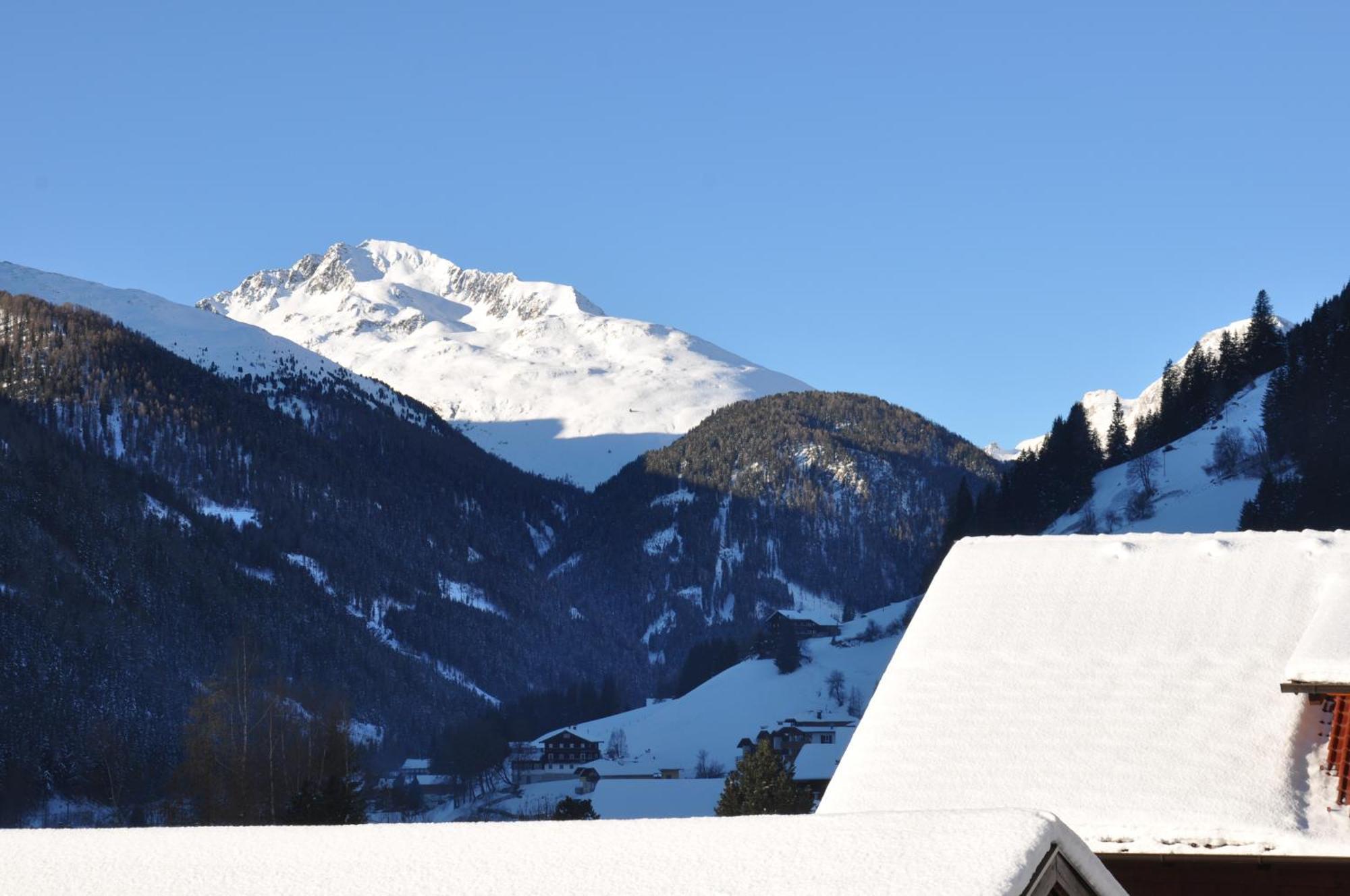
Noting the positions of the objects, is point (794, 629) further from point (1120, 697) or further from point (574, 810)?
point (1120, 697)

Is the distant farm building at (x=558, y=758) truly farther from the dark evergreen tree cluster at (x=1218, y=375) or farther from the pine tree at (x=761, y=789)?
the pine tree at (x=761, y=789)

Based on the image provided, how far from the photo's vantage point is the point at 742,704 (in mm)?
130625

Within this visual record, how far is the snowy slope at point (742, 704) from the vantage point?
4813 inches

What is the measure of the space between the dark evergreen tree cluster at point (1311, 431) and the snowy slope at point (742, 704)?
38.8 metres

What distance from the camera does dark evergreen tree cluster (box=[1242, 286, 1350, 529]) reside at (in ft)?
283

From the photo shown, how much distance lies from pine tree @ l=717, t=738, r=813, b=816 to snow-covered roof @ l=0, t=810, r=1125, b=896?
44.2 meters

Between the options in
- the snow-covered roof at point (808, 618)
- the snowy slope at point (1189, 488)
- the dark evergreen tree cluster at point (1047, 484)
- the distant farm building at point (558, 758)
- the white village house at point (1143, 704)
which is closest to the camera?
the white village house at point (1143, 704)

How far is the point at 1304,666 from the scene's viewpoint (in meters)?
11.0

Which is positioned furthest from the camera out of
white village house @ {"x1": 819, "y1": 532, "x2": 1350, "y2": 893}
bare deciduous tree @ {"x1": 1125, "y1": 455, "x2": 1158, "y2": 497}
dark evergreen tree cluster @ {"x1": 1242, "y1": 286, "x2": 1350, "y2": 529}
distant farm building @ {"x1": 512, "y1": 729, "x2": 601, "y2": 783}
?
distant farm building @ {"x1": 512, "y1": 729, "x2": 601, "y2": 783}

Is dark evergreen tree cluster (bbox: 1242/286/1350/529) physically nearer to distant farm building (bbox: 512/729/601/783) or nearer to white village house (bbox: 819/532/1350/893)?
distant farm building (bbox: 512/729/601/783)

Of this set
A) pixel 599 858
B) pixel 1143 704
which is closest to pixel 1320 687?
pixel 1143 704

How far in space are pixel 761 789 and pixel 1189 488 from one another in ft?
215

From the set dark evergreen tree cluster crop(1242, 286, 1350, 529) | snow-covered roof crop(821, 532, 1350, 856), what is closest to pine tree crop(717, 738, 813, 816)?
snow-covered roof crop(821, 532, 1350, 856)

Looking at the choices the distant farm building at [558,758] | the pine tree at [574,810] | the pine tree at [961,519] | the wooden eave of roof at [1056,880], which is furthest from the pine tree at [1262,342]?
the wooden eave of roof at [1056,880]
